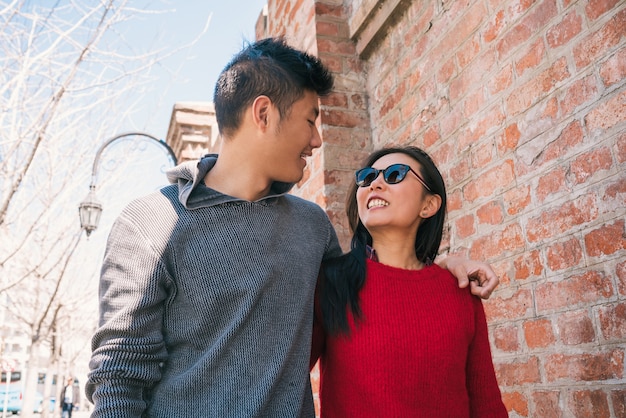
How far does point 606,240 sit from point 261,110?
1194mm

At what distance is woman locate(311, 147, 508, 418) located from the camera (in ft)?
5.05

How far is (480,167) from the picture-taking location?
228 centimetres

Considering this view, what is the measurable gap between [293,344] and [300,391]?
133 mm

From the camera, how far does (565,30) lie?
182 centimetres

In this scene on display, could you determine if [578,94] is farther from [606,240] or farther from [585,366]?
[585,366]

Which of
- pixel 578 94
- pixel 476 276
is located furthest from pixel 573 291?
pixel 578 94

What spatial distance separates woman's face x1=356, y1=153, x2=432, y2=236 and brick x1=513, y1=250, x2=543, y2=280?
18.0 inches

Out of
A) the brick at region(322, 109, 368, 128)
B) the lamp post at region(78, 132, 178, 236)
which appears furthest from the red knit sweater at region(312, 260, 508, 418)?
the lamp post at region(78, 132, 178, 236)

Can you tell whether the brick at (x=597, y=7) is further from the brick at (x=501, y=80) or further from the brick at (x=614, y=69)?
the brick at (x=501, y=80)

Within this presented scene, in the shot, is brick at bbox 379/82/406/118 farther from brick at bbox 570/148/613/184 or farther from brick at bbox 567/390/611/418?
brick at bbox 567/390/611/418

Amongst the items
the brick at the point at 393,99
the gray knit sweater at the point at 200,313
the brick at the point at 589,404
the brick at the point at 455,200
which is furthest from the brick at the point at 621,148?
the brick at the point at 393,99

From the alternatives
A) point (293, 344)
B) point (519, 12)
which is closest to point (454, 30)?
point (519, 12)

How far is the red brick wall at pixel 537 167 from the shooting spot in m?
1.62

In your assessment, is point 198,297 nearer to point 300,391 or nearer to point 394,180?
point 300,391
